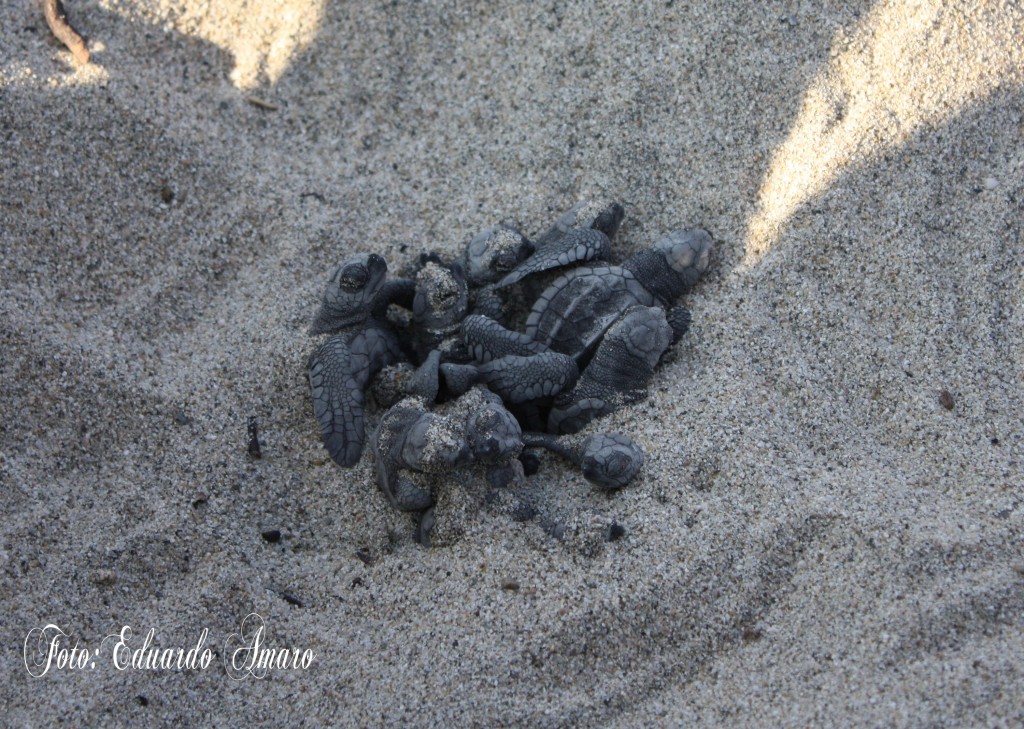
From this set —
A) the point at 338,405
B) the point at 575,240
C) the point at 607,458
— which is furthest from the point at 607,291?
the point at 338,405

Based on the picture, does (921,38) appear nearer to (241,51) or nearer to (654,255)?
(654,255)

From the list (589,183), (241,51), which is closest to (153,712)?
(589,183)

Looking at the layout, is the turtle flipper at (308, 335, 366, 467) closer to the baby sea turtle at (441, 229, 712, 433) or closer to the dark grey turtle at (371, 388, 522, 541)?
the dark grey turtle at (371, 388, 522, 541)

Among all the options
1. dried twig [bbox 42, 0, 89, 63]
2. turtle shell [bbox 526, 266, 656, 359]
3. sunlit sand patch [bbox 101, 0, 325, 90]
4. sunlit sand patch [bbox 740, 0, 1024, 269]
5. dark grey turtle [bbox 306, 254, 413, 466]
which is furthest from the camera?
sunlit sand patch [bbox 101, 0, 325, 90]

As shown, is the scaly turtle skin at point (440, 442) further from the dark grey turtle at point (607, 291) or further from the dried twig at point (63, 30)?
the dried twig at point (63, 30)

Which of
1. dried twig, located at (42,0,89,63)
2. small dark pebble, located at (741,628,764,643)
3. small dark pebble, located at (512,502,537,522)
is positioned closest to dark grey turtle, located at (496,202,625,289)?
small dark pebble, located at (512,502,537,522)
